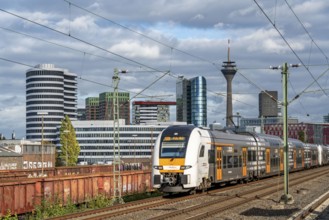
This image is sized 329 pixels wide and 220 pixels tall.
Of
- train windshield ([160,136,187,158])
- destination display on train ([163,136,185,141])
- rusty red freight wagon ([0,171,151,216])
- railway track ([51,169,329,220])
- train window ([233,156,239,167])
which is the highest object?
destination display on train ([163,136,185,141])

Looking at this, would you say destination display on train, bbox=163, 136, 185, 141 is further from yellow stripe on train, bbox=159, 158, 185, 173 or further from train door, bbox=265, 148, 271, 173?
train door, bbox=265, 148, 271, 173

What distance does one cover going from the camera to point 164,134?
3048cm

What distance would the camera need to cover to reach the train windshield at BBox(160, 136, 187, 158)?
29547 millimetres

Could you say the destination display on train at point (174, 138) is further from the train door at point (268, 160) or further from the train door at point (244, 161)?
the train door at point (268, 160)

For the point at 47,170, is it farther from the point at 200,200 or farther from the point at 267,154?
the point at 200,200

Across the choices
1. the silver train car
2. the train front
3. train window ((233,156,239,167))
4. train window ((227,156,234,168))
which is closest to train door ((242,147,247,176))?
the silver train car

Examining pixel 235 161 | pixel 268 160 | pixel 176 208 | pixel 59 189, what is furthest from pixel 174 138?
pixel 268 160

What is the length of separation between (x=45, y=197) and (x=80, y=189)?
3.79 metres

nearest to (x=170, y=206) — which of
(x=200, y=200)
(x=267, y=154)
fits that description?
(x=200, y=200)

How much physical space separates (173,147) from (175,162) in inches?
35.4

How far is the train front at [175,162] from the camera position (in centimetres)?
2905

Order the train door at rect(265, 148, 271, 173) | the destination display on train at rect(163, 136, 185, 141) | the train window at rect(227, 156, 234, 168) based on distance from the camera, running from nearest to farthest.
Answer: the destination display on train at rect(163, 136, 185, 141), the train window at rect(227, 156, 234, 168), the train door at rect(265, 148, 271, 173)

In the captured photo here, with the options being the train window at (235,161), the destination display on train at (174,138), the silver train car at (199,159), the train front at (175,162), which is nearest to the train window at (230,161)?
the silver train car at (199,159)

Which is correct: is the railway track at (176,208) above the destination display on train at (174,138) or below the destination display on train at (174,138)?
below
